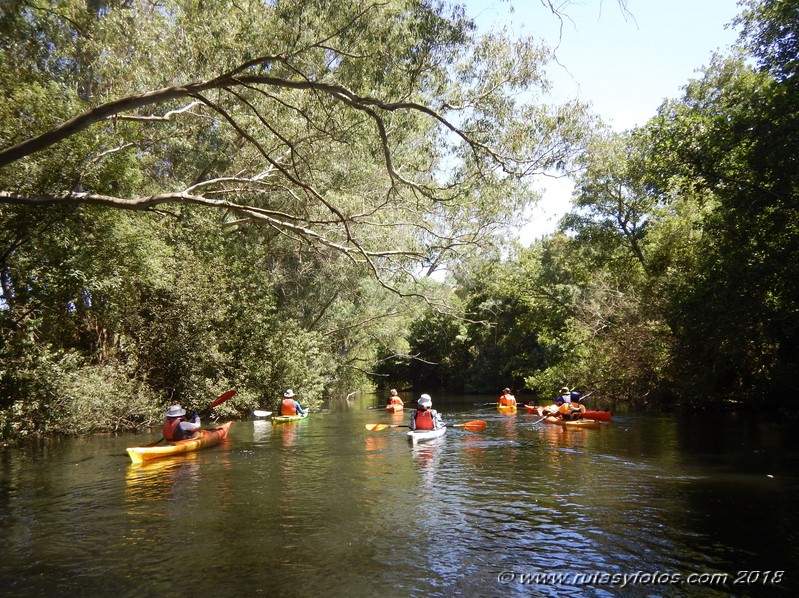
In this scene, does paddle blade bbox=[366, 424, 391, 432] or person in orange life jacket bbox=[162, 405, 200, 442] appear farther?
paddle blade bbox=[366, 424, 391, 432]

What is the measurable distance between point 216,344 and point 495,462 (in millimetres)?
11590

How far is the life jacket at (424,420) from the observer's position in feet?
50.4

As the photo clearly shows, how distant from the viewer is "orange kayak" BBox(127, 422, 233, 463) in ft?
39.1

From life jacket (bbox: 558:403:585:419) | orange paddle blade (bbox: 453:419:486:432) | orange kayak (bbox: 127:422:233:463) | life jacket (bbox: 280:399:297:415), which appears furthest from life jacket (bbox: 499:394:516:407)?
orange kayak (bbox: 127:422:233:463)

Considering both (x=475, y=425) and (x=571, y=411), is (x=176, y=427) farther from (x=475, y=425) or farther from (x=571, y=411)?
(x=571, y=411)

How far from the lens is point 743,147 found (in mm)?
17641

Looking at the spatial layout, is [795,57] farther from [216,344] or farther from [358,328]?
[358,328]

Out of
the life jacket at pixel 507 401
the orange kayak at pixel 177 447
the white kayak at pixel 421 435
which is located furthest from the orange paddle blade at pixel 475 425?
the orange kayak at pixel 177 447

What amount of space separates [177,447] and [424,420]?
19.9ft

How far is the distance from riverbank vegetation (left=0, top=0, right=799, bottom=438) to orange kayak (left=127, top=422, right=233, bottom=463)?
3.83 metres

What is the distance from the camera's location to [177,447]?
509 inches

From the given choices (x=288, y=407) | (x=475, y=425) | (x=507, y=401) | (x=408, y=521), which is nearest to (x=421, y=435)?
(x=475, y=425)

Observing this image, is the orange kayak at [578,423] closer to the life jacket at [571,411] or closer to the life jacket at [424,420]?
the life jacket at [571,411]

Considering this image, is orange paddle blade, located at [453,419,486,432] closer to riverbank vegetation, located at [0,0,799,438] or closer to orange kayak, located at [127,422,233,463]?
riverbank vegetation, located at [0,0,799,438]
